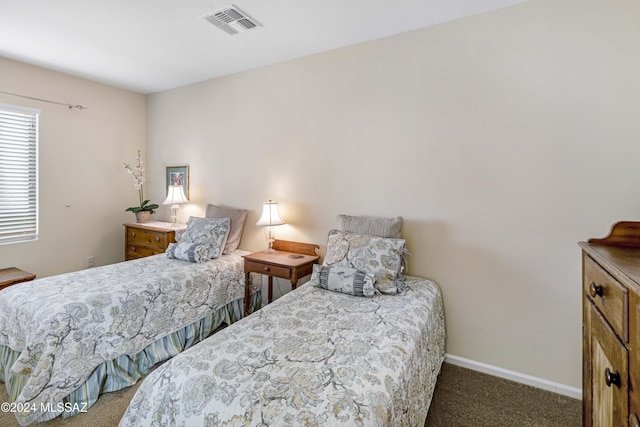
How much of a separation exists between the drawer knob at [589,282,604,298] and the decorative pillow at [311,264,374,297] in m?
1.12

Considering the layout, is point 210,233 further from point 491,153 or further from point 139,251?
point 491,153

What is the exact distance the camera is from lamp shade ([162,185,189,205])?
374 cm

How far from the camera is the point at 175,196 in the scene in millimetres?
3756

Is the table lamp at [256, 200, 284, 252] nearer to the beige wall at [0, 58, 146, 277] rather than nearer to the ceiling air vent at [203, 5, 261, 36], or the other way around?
the ceiling air vent at [203, 5, 261, 36]

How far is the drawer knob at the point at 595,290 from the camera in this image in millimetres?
1203

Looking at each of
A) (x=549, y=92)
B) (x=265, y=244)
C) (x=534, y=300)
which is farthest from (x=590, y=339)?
(x=265, y=244)

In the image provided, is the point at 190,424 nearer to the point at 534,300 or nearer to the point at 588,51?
the point at 534,300

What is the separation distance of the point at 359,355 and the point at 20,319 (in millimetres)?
2142

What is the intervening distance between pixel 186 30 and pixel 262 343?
256 cm

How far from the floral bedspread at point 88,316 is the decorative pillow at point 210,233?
28 centimetres

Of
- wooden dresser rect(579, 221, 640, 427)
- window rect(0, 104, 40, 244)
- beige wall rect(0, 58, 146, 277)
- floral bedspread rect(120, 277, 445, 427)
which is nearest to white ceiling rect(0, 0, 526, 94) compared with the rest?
beige wall rect(0, 58, 146, 277)

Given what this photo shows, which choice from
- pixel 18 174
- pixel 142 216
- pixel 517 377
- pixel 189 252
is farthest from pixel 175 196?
pixel 517 377

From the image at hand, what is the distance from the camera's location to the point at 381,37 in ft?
8.34

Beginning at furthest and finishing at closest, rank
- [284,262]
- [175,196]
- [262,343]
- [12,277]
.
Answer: [175,196] → [12,277] → [284,262] → [262,343]
